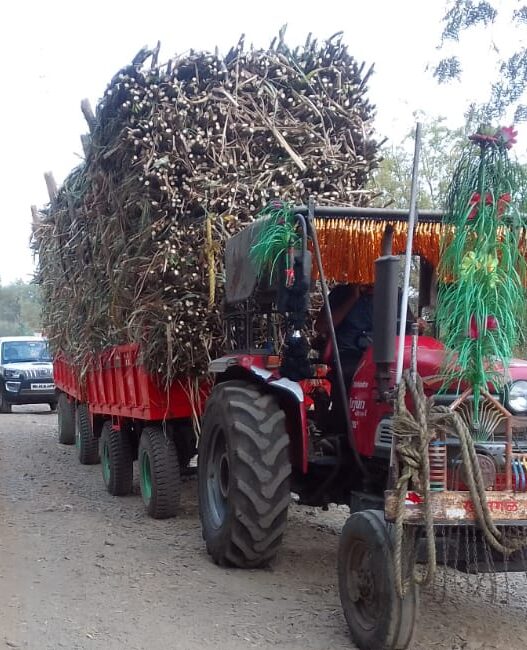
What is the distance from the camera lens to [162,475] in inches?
295

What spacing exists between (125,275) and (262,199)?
4.66 feet

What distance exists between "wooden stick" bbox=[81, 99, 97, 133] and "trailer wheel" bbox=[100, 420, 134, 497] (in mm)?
3163

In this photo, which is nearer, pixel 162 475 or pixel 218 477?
pixel 218 477

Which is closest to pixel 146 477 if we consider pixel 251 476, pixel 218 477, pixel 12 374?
pixel 218 477

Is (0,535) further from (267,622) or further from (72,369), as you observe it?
(72,369)

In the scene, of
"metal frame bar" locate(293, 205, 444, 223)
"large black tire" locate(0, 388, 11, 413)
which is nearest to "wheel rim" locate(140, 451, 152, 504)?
"metal frame bar" locate(293, 205, 444, 223)

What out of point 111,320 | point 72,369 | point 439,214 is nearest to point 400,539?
point 439,214

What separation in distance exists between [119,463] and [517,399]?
17.6 ft

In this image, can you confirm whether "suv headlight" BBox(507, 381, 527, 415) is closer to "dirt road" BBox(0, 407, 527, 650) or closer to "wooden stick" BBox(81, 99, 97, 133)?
"dirt road" BBox(0, 407, 527, 650)

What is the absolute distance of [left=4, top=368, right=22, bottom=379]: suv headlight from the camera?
18.9 m

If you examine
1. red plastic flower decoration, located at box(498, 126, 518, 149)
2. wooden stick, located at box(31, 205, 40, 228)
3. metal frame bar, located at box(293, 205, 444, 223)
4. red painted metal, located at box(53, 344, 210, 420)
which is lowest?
red painted metal, located at box(53, 344, 210, 420)

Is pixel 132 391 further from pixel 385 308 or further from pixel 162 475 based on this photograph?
pixel 385 308

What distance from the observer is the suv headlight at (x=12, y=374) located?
18.9 m

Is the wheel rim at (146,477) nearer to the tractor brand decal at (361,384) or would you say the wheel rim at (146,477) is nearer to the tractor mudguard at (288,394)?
the tractor mudguard at (288,394)
